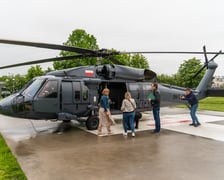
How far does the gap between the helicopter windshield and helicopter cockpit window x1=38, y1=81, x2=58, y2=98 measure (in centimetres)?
21

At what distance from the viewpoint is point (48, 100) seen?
8.20m

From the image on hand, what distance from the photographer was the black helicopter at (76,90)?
26.0 ft

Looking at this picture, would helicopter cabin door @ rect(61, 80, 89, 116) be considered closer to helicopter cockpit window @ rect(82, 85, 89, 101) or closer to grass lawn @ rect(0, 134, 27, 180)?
helicopter cockpit window @ rect(82, 85, 89, 101)

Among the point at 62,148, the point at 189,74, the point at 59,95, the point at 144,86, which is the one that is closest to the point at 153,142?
the point at 62,148

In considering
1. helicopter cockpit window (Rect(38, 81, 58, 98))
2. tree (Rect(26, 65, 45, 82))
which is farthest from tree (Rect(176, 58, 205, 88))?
helicopter cockpit window (Rect(38, 81, 58, 98))

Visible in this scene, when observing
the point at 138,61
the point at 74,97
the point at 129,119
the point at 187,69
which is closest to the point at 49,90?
the point at 74,97

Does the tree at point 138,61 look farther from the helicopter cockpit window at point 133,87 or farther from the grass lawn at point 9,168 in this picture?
the grass lawn at point 9,168

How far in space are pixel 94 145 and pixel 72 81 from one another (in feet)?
10.3

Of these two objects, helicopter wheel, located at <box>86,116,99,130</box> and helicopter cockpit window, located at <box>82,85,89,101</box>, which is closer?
helicopter wheel, located at <box>86,116,99,130</box>

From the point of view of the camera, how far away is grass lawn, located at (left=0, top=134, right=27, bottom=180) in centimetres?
417

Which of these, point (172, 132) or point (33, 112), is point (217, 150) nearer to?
point (172, 132)

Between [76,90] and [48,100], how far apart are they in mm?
1141

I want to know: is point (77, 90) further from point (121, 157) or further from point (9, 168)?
point (9, 168)

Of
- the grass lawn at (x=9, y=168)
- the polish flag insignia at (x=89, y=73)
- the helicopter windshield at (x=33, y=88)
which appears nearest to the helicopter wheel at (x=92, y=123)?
the polish flag insignia at (x=89, y=73)
